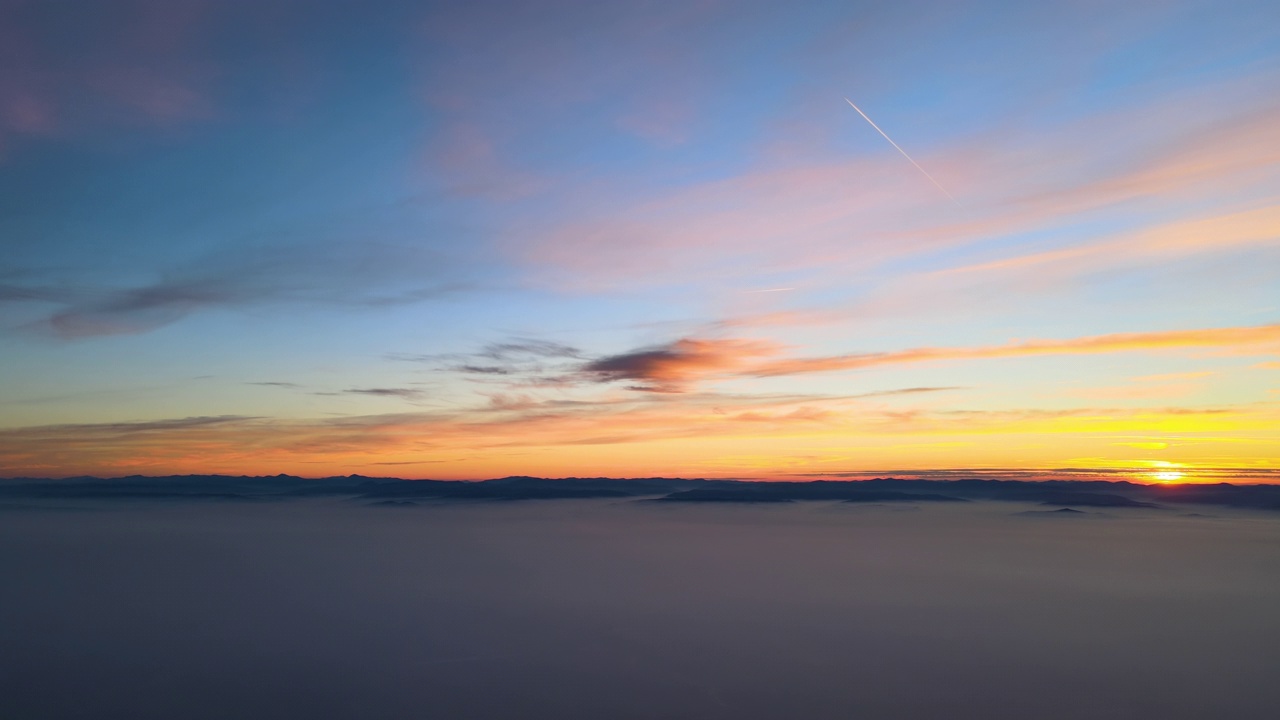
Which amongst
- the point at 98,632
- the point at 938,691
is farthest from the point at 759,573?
the point at 98,632

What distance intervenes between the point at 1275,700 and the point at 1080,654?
107 inches

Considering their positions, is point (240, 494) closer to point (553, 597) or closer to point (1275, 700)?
point (553, 597)

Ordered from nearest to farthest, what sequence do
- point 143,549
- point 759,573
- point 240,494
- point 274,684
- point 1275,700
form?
point 1275,700 → point 274,684 → point 759,573 → point 143,549 → point 240,494

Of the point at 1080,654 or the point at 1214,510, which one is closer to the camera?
the point at 1080,654

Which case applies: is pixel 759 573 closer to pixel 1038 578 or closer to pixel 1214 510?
pixel 1038 578

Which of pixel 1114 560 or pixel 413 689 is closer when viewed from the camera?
pixel 413 689

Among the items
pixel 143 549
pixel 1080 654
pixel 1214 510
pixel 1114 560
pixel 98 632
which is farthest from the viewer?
pixel 1214 510

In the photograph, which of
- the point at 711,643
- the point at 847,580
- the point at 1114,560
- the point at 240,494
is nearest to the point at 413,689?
the point at 711,643

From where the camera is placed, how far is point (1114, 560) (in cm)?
2475

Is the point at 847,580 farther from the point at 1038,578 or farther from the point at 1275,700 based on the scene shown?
the point at 1275,700

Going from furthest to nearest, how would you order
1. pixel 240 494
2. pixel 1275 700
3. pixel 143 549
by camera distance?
1. pixel 240 494
2. pixel 143 549
3. pixel 1275 700

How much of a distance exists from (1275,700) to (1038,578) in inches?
447

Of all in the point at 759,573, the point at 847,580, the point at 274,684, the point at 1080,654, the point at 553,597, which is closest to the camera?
the point at 274,684

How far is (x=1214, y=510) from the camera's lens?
171 feet
